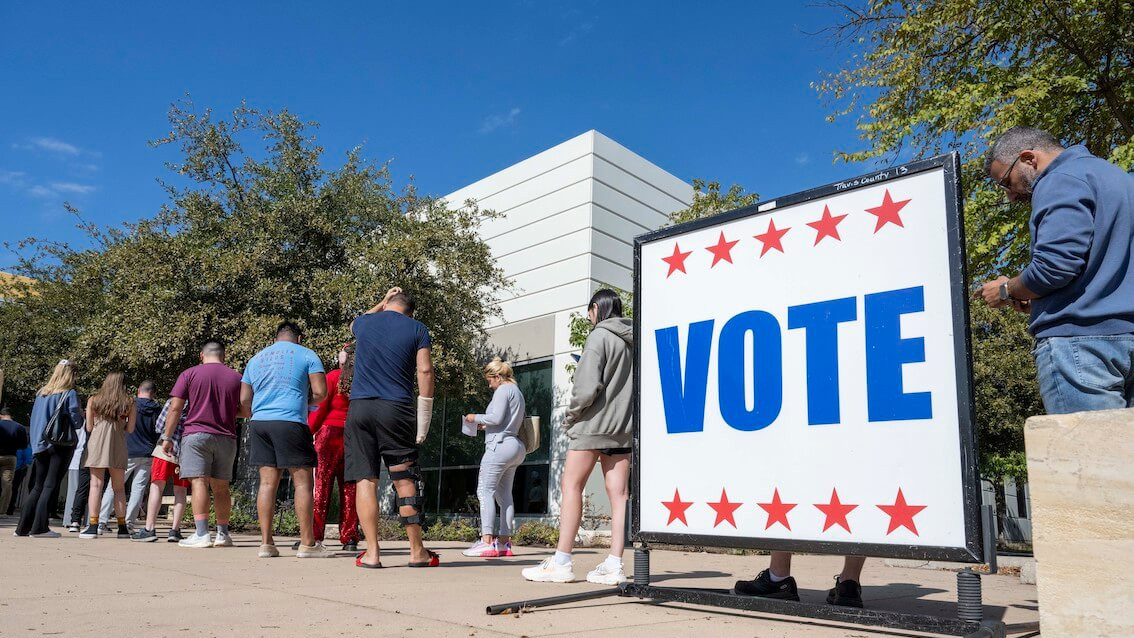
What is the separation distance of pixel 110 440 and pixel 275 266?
6.83m

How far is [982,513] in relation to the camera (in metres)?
2.92

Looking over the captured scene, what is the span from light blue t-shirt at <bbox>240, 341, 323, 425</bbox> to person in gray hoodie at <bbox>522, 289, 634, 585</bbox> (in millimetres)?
2669

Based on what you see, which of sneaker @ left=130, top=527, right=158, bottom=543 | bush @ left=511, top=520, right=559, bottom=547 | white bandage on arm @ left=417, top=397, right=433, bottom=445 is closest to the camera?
white bandage on arm @ left=417, top=397, right=433, bottom=445

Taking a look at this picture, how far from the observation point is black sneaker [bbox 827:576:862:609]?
12.4 ft

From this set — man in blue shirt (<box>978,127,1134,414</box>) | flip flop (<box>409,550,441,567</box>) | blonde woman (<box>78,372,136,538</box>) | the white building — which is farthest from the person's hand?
the white building

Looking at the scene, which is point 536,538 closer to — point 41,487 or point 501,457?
point 501,457

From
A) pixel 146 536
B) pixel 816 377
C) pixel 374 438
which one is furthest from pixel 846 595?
pixel 146 536

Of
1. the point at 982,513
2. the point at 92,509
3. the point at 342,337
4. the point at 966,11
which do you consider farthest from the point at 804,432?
the point at 342,337

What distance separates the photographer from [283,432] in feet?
21.2

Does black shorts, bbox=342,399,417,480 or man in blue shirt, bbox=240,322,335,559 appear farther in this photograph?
man in blue shirt, bbox=240,322,335,559

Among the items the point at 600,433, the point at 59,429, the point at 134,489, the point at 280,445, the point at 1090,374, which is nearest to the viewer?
the point at 1090,374

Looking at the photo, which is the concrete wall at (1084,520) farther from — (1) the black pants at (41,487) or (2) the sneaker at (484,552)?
(1) the black pants at (41,487)

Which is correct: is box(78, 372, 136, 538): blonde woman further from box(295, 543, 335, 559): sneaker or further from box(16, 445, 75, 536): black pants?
box(295, 543, 335, 559): sneaker

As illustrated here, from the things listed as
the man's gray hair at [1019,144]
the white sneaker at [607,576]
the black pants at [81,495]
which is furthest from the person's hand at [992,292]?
the black pants at [81,495]
